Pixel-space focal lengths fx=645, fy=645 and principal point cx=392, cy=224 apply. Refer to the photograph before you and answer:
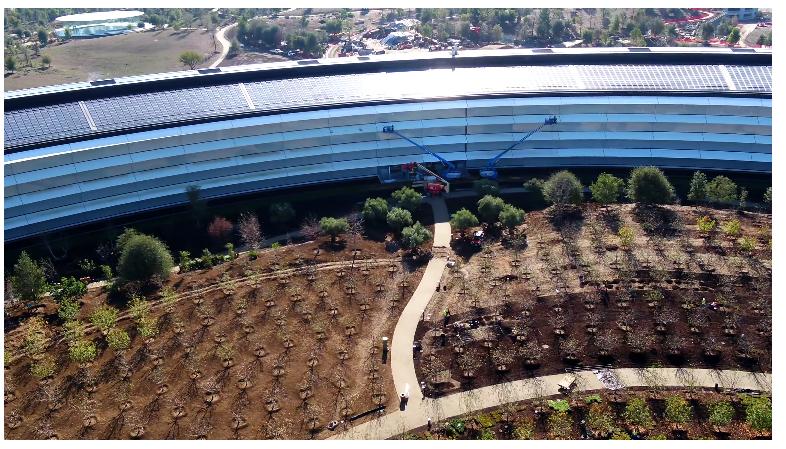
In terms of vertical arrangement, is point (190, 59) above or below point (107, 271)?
above

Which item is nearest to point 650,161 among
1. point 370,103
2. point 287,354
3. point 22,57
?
point 370,103

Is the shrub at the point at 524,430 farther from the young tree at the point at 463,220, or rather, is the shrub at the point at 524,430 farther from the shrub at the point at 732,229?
the shrub at the point at 732,229

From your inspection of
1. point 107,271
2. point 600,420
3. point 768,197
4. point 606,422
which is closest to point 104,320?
point 107,271

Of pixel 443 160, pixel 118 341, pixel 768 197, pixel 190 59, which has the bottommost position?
pixel 768 197

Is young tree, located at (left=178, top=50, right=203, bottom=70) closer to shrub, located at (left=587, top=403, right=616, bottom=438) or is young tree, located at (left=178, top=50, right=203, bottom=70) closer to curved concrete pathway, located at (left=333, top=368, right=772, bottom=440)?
curved concrete pathway, located at (left=333, top=368, right=772, bottom=440)

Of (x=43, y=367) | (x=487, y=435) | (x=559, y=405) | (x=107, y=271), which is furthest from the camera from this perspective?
(x=107, y=271)

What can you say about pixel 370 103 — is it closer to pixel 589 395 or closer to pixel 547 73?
pixel 547 73

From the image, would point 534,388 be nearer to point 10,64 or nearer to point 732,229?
point 732,229
